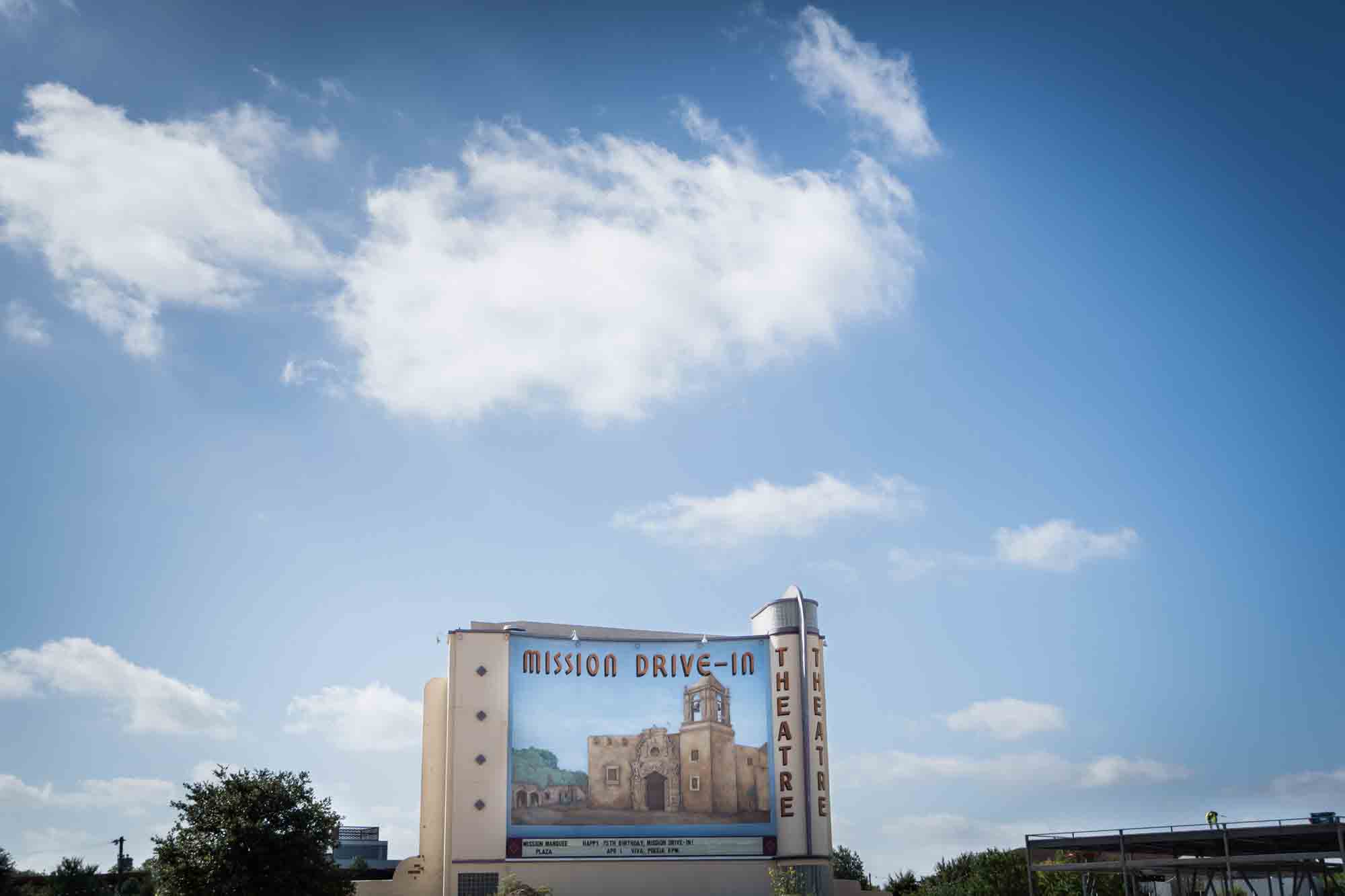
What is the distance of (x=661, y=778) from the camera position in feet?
216

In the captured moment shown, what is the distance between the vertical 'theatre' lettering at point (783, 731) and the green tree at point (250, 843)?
22.9m

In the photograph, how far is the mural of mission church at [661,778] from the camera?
64.2 meters

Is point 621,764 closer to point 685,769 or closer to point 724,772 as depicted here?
point 685,769

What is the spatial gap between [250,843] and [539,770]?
649 inches

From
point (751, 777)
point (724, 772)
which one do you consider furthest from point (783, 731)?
point (724, 772)

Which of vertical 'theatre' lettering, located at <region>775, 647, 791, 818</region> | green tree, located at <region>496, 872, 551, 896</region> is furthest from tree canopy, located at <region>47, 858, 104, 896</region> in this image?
vertical 'theatre' lettering, located at <region>775, 647, 791, 818</region>

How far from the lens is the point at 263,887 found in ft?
168

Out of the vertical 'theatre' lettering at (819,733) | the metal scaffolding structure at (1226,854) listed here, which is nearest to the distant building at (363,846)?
the vertical 'theatre' lettering at (819,733)

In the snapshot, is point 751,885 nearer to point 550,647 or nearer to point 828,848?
point 828,848

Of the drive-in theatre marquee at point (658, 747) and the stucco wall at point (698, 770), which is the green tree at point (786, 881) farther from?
the stucco wall at point (698, 770)

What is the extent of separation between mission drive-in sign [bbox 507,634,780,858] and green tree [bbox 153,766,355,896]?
1269cm

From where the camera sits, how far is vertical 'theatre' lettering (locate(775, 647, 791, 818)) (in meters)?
65.7

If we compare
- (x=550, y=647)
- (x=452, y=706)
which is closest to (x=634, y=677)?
(x=550, y=647)

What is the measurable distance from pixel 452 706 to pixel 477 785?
4021 millimetres
